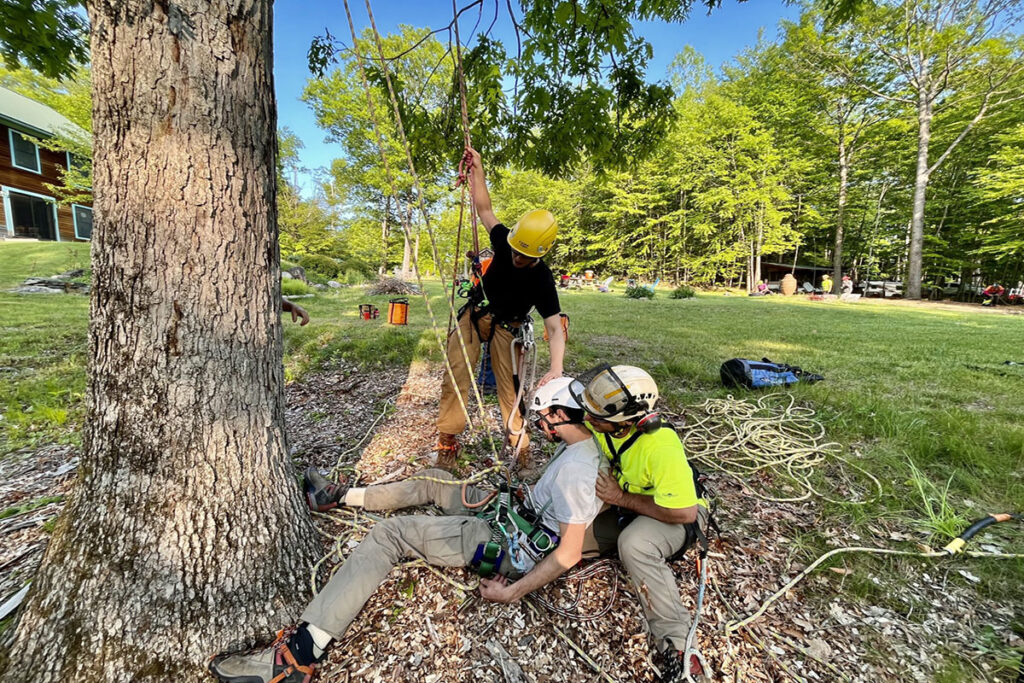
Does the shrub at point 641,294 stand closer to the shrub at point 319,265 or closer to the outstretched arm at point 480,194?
the shrub at point 319,265

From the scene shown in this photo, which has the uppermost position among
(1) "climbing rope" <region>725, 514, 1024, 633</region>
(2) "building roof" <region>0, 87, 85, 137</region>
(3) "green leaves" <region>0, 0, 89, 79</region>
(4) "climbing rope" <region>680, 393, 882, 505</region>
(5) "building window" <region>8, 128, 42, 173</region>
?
(2) "building roof" <region>0, 87, 85, 137</region>

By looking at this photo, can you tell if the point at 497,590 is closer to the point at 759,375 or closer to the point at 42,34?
the point at 759,375

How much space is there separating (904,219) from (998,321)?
18.7 meters

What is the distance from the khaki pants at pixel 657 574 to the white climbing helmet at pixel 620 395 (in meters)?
0.60

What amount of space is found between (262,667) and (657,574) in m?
1.77

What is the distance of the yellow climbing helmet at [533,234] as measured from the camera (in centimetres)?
287

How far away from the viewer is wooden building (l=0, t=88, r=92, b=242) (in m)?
18.6

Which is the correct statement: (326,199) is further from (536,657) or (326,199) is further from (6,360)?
(536,657)

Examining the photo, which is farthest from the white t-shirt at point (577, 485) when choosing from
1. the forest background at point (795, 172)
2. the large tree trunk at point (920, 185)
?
the large tree trunk at point (920, 185)

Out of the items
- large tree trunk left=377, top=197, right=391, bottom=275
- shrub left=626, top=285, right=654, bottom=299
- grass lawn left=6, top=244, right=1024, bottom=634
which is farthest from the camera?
large tree trunk left=377, top=197, right=391, bottom=275

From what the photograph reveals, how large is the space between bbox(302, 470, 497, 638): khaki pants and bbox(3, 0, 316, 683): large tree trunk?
266 millimetres

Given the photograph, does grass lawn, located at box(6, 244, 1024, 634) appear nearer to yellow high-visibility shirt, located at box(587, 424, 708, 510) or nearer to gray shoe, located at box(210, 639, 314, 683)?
yellow high-visibility shirt, located at box(587, 424, 708, 510)

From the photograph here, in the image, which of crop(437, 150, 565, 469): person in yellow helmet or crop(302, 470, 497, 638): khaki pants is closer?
crop(302, 470, 497, 638): khaki pants

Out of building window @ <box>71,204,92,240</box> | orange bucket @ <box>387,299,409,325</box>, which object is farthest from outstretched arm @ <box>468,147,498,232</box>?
building window @ <box>71,204,92,240</box>
